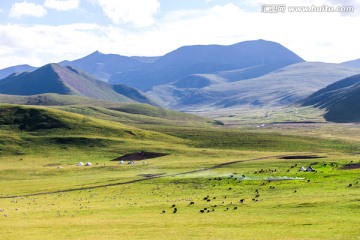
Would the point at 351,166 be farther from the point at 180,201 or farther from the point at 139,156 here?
the point at 139,156

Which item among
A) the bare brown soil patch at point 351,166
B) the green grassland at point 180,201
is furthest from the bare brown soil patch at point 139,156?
the bare brown soil patch at point 351,166

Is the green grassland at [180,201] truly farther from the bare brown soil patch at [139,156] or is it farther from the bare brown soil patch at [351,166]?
the bare brown soil patch at [139,156]

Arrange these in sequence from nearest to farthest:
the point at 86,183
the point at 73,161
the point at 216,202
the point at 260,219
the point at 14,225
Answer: the point at 260,219, the point at 14,225, the point at 216,202, the point at 86,183, the point at 73,161

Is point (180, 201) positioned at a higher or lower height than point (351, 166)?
higher

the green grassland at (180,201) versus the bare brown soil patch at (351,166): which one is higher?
the green grassland at (180,201)

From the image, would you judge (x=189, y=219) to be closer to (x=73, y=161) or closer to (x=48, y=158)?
(x=73, y=161)

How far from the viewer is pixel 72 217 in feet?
191

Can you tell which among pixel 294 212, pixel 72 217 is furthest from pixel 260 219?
pixel 72 217

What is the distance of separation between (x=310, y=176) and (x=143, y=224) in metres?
47.2

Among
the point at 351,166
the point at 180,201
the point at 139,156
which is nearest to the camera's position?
the point at 180,201

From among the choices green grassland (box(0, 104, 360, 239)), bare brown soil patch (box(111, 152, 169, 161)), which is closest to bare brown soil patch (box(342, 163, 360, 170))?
green grassland (box(0, 104, 360, 239))

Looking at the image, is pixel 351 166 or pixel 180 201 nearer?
pixel 180 201

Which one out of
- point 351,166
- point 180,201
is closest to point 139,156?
point 351,166

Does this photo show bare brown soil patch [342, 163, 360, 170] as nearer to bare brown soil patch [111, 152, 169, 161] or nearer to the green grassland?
the green grassland
